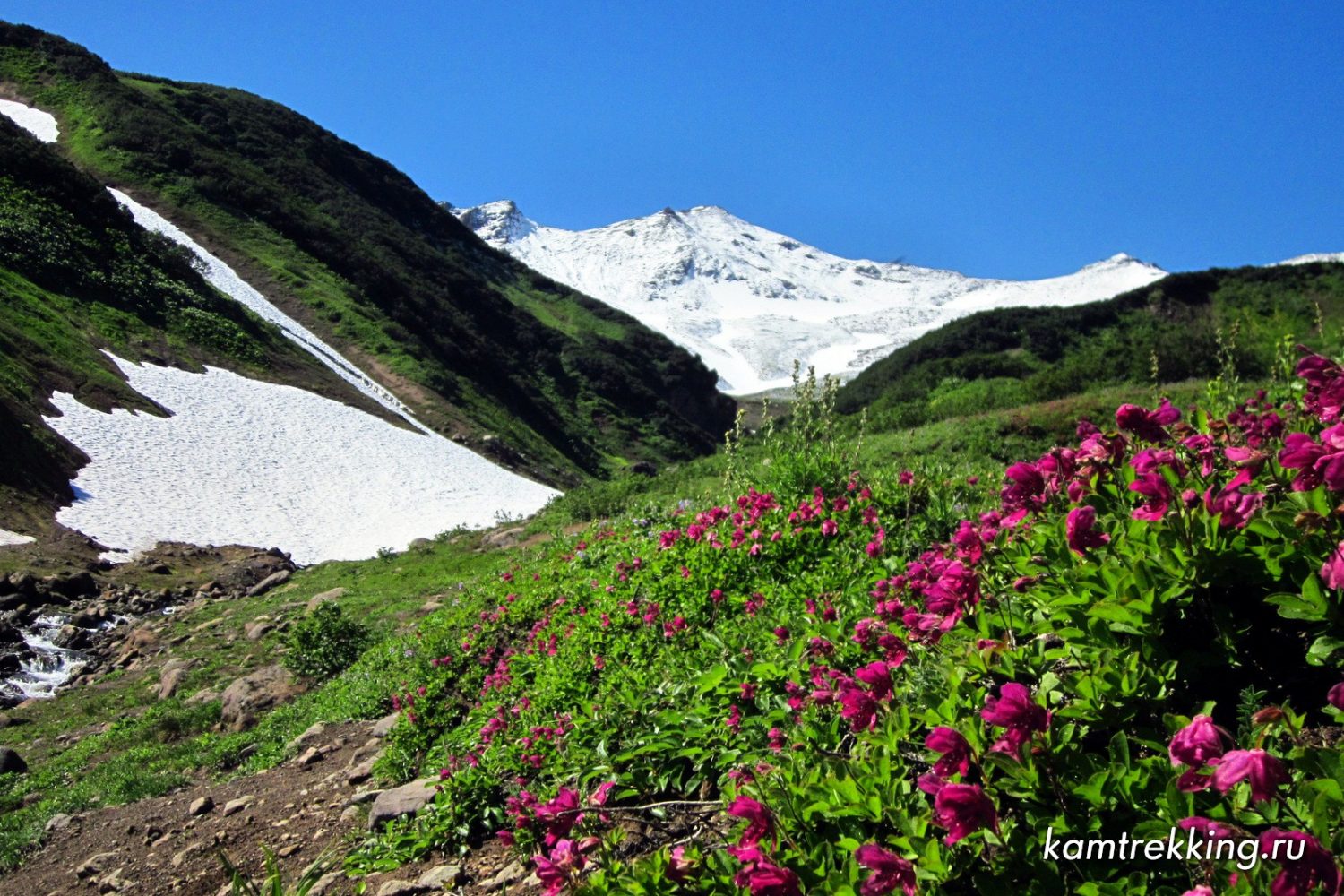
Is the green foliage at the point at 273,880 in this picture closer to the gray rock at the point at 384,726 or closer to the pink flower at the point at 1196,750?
the gray rock at the point at 384,726

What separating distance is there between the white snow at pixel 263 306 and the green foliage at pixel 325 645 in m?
22.4

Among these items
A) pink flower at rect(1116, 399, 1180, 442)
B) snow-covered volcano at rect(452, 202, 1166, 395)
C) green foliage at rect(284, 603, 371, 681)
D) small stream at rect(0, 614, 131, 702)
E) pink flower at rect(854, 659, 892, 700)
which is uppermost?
snow-covered volcano at rect(452, 202, 1166, 395)

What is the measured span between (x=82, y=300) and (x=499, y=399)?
21571mm

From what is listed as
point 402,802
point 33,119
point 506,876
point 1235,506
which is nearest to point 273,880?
point 506,876

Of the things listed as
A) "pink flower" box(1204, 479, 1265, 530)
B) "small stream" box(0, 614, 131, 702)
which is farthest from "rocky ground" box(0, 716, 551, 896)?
"small stream" box(0, 614, 131, 702)

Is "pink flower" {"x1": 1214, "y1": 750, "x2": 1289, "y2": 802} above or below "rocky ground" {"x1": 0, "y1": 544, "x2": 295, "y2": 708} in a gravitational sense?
above

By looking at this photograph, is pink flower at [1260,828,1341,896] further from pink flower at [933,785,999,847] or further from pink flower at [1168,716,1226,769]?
pink flower at [933,785,999,847]

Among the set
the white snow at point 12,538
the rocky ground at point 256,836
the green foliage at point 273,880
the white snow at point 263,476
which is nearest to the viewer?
the green foliage at point 273,880

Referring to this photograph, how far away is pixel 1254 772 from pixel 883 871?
704 millimetres

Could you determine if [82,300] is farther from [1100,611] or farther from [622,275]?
[622,275]

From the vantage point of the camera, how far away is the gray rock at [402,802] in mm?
4035

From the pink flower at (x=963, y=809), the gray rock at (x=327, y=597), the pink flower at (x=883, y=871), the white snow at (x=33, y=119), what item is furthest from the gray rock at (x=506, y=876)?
A: the white snow at (x=33, y=119)

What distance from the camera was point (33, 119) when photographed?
44969mm

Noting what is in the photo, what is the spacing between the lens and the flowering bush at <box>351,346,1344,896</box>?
5.38 ft
